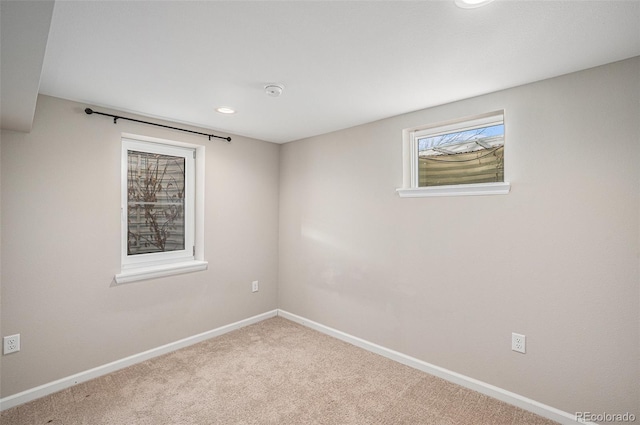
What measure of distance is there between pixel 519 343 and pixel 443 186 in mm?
1252

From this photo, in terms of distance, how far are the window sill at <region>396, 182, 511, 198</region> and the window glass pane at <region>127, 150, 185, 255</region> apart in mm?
2249

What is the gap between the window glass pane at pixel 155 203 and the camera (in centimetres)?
297

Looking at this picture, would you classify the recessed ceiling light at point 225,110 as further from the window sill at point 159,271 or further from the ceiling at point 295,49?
the window sill at point 159,271

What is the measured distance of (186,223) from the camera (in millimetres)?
3365

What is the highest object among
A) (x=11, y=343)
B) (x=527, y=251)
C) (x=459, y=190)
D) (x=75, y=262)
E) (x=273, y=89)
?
(x=273, y=89)

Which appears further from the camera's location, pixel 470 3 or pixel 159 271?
pixel 159 271

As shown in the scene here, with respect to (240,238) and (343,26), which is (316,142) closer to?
(240,238)

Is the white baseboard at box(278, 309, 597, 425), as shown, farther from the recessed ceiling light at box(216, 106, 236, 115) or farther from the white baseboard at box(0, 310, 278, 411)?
the recessed ceiling light at box(216, 106, 236, 115)

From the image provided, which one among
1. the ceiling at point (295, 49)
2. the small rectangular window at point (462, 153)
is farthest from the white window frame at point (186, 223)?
the small rectangular window at point (462, 153)

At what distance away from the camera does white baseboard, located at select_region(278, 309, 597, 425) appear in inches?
80.5

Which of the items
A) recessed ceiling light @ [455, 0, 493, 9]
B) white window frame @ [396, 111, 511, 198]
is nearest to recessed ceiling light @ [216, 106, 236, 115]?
white window frame @ [396, 111, 511, 198]

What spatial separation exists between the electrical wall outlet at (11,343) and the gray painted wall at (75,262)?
0.04 meters

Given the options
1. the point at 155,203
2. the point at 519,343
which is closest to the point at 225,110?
the point at 155,203

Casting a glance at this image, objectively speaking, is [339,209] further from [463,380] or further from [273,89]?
[463,380]
